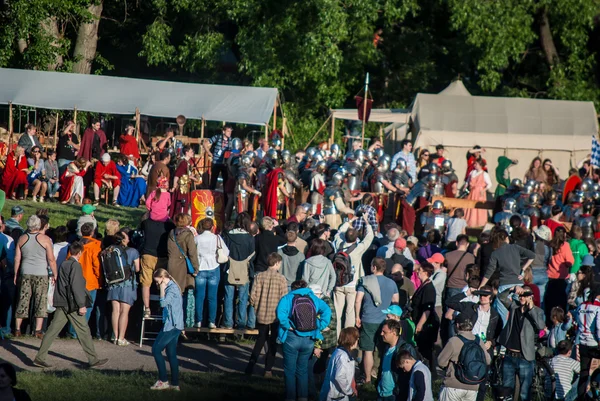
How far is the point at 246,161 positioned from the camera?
18406mm

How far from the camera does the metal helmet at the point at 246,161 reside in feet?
60.3

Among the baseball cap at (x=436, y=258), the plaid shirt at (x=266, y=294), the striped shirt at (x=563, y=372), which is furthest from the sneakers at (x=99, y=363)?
the striped shirt at (x=563, y=372)

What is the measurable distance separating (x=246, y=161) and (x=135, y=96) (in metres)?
6.56

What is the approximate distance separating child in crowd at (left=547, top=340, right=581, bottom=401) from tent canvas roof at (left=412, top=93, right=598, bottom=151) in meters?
14.2

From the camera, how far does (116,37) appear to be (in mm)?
33375

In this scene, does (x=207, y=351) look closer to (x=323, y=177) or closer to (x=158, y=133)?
(x=323, y=177)

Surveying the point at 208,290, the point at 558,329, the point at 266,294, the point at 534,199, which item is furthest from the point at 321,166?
the point at 558,329

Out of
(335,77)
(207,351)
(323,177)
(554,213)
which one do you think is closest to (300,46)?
(335,77)

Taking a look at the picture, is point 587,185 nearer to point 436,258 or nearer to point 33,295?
point 436,258

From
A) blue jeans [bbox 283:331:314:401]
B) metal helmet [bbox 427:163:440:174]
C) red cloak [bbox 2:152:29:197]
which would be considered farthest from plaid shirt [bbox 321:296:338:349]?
red cloak [bbox 2:152:29:197]

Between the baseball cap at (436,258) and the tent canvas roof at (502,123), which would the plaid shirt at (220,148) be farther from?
the tent canvas roof at (502,123)

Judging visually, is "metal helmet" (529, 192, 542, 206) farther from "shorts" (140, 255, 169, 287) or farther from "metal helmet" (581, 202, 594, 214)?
"shorts" (140, 255, 169, 287)

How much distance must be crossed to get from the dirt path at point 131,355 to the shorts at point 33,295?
364mm

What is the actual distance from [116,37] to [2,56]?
244 inches
